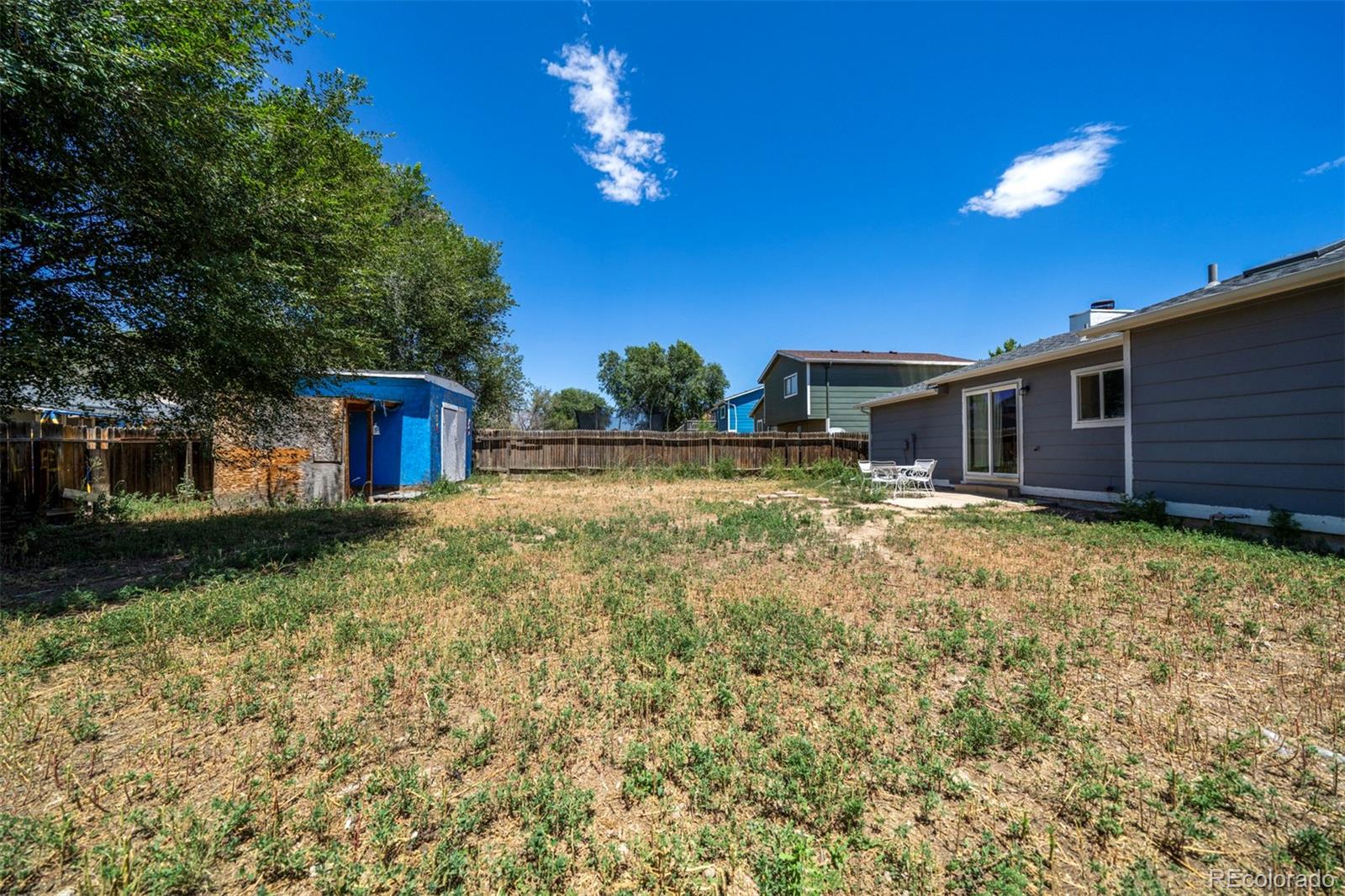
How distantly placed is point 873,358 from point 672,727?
70.5 ft

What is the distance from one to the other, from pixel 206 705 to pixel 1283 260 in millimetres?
11282

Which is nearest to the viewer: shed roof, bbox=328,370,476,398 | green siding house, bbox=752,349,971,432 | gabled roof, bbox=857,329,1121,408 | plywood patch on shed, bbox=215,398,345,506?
shed roof, bbox=328,370,476,398

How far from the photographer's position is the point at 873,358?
2123 centimetres

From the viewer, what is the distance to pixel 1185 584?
13.6ft

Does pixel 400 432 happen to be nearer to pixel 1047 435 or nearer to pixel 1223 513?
pixel 1047 435

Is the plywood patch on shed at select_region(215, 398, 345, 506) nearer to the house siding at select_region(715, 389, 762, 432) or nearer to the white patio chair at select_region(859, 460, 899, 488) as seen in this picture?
the white patio chair at select_region(859, 460, 899, 488)

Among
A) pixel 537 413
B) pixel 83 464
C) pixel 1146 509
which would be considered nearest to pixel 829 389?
pixel 1146 509

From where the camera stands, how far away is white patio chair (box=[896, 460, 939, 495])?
10477 mm

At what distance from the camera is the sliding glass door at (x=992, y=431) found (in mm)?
10000

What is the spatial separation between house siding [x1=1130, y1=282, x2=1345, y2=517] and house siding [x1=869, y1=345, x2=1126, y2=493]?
2.66ft

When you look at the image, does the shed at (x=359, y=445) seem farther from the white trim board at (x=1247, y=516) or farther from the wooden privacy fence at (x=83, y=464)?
the white trim board at (x=1247, y=516)

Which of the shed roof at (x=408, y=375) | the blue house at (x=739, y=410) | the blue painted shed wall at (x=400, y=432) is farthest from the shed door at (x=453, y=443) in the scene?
the blue house at (x=739, y=410)

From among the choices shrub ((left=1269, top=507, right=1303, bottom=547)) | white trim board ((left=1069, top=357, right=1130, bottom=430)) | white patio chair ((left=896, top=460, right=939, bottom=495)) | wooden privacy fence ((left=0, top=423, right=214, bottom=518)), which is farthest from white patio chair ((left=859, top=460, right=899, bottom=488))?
wooden privacy fence ((left=0, top=423, right=214, bottom=518))

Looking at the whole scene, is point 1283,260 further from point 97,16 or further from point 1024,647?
point 97,16
